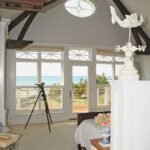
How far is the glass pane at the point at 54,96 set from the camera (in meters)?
6.82

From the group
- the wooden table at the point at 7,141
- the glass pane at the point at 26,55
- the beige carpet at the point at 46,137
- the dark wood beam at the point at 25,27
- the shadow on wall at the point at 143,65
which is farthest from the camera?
the shadow on wall at the point at 143,65

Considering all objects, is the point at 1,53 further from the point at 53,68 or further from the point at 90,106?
the point at 90,106

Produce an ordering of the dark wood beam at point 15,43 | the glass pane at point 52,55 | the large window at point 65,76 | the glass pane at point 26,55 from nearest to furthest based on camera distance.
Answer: the dark wood beam at point 15,43
the glass pane at point 26,55
the large window at point 65,76
the glass pane at point 52,55

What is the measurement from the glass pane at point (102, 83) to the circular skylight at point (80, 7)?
1795 mm

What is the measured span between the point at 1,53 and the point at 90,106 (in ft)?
12.4

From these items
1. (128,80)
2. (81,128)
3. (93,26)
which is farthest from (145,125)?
(93,26)

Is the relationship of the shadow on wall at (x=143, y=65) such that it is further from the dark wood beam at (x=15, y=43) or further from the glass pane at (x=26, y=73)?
the dark wood beam at (x=15, y=43)

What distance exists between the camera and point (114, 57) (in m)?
7.77

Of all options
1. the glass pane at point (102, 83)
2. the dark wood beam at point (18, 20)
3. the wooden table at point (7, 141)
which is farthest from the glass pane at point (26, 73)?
the wooden table at point (7, 141)

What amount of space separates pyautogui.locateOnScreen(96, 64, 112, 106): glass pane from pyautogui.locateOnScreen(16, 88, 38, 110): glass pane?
218 cm

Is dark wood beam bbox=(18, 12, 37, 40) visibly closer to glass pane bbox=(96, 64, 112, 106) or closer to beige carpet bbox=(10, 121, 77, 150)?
beige carpet bbox=(10, 121, 77, 150)

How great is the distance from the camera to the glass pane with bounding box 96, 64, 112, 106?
293 inches

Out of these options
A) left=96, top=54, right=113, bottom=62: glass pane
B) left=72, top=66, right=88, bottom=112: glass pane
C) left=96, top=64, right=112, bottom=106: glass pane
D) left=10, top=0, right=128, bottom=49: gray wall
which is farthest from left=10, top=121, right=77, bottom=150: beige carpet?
left=10, top=0, right=128, bottom=49: gray wall

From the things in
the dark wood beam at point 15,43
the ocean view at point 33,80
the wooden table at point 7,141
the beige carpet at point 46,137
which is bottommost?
the beige carpet at point 46,137
